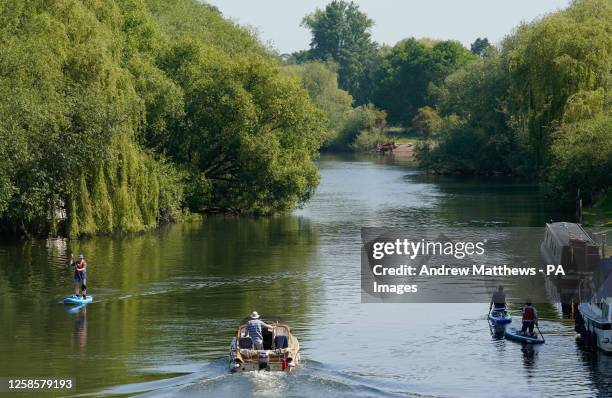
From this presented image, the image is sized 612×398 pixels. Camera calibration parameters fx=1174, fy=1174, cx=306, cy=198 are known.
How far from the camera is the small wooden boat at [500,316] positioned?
41.2 metres

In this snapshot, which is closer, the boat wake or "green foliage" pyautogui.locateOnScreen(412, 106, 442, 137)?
the boat wake

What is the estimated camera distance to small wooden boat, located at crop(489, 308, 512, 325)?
135ft

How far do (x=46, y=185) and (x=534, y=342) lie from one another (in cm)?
3098

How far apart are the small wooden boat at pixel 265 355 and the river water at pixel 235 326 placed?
479 mm

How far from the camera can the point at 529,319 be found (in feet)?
130

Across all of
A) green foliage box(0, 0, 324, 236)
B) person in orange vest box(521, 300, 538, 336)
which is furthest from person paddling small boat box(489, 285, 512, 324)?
green foliage box(0, 0, 324, 236)

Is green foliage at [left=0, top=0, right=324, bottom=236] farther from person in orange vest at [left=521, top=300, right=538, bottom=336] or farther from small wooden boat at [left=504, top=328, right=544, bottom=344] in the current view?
person in orange vest at [left=521, top=300, right=538, bottom=336]

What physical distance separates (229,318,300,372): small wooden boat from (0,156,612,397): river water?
1.57ft

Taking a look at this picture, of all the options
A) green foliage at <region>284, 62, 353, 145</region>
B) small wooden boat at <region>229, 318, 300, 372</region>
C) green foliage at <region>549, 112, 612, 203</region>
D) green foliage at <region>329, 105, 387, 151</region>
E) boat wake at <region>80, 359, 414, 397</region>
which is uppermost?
green foliage at <region>284, 62, 353, 145</region>

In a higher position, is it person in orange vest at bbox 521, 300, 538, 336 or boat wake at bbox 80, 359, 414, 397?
person in orange vest at bbox 521, 300, 538, 336

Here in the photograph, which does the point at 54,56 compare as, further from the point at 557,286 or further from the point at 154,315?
the point at 557,286

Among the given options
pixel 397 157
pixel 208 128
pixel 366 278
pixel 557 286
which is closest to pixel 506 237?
pixel 366 278

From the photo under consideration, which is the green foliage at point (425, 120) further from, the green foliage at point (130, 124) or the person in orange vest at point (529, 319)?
the person in orange vest at point (529, 319)

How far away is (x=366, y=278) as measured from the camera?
5453 cm
